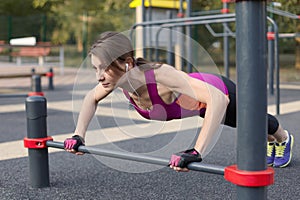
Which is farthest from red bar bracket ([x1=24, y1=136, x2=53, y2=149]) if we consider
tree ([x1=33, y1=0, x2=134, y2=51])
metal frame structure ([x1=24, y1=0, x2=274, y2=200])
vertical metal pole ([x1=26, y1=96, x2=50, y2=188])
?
tree ([x1=33, y1=0, x2=134, y2=51])

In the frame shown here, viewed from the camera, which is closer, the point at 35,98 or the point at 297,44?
the point at 35,98

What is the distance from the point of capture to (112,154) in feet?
6.01

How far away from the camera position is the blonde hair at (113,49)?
5.80ft

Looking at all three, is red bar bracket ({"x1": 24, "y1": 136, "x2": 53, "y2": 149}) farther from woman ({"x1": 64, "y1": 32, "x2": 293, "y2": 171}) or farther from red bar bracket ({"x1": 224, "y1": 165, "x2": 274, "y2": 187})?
red bar bracket ({"x1": 224, "y1": 165, "x2": 274, "y2": 187})

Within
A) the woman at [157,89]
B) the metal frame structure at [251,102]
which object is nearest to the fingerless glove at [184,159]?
the woman at [157,89]

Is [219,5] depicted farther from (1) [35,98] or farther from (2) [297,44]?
(1) [35,98]

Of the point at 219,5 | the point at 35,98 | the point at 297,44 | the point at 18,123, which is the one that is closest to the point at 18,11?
the point at 219,5

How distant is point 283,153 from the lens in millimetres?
2631

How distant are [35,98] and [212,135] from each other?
105cm

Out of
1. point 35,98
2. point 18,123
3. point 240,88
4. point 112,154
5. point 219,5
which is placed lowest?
point 18,123

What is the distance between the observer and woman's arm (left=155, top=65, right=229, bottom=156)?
1674 mm

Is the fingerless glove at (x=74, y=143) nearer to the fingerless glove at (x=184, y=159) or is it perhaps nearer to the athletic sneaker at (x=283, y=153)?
the fingerless glove at (x=184, y=159)

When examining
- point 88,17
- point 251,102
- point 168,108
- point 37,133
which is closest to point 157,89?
point 168,108

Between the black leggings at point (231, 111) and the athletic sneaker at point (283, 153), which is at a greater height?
the black leggings at point (231, 111)
